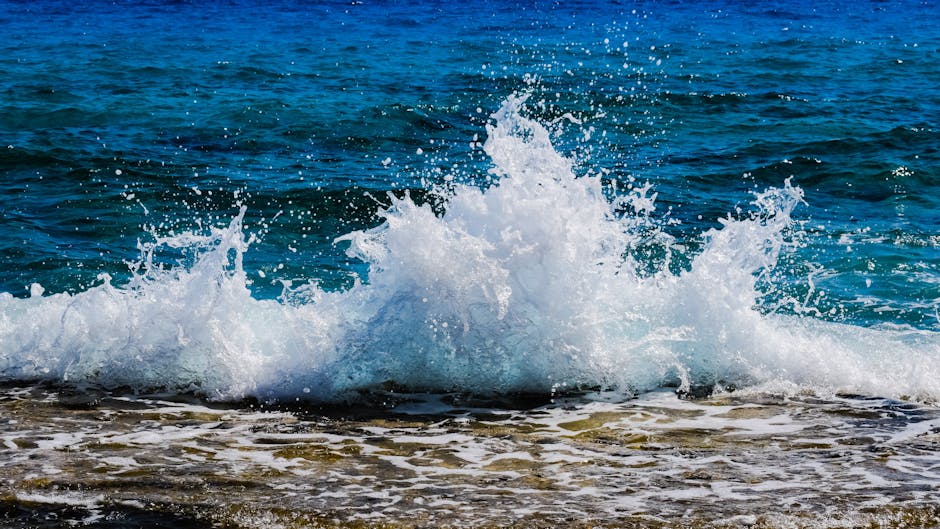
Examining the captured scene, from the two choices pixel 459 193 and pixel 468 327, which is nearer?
pixel 468 327

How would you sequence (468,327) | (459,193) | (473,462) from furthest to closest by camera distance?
(459,193), (468,327), (473,462)

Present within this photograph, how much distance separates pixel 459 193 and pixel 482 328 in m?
0.91

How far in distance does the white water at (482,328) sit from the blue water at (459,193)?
2 cm

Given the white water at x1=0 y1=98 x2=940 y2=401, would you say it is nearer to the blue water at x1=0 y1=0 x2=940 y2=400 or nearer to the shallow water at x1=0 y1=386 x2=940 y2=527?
the blue water at x1=0 y1=0 x2=940 y2=400

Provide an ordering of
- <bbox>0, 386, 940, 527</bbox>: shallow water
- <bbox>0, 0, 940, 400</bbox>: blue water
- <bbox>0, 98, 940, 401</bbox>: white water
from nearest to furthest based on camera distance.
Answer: <bbox>0, 386, 940, 527</bbox>: shallow water < <bbox>0, 98, 940, 401</bbox>: white water < <bbox>0, 0, 940, 400</bbox>: blue water

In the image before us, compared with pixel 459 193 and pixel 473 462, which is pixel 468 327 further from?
pixel 473 462

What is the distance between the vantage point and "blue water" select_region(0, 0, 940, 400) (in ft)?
22.7

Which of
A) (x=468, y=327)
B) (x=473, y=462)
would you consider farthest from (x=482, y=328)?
(x=473, y=462)

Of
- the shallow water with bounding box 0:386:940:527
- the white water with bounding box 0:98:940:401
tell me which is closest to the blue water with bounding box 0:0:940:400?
the white water with bounding box 0:98:940:401

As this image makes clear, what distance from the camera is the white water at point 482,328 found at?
679cm

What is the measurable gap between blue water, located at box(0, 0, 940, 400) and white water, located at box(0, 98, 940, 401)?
0.02 meters

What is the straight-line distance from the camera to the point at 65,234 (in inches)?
400

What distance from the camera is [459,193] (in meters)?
7.24

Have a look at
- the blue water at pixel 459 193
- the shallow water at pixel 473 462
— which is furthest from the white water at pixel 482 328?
the shallow water at pixel 473 462
